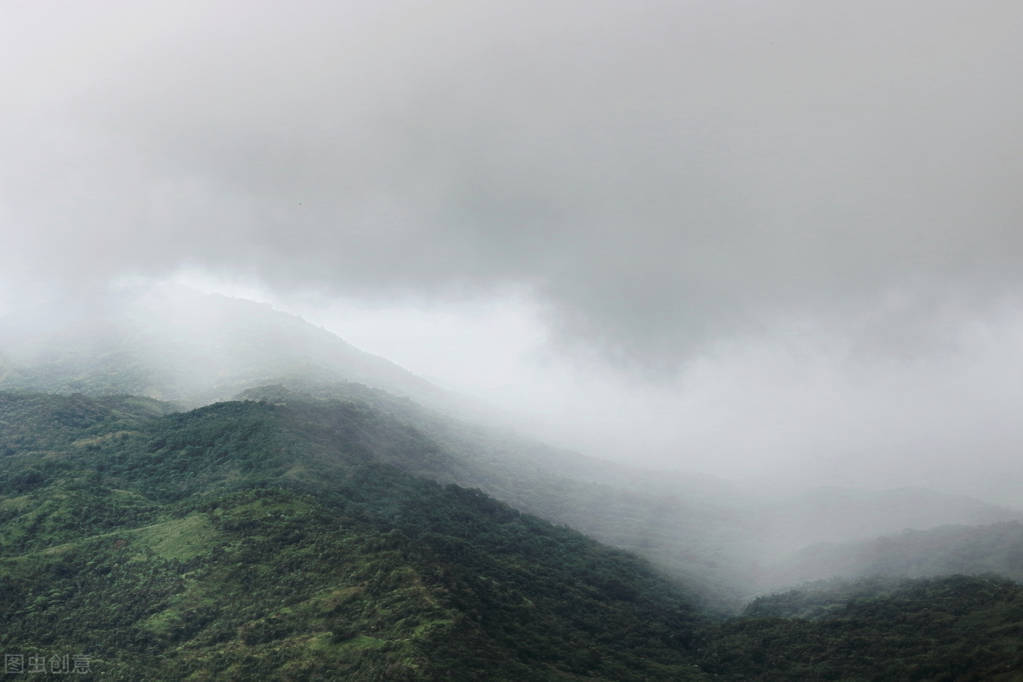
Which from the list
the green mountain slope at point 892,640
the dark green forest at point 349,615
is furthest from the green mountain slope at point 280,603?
the green mountain slope at point 892,640

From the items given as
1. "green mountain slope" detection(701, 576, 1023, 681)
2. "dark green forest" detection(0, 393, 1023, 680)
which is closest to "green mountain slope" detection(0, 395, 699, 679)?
"dark green forest" detection(0, 393, 1023, 680)

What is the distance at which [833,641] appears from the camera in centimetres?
16788

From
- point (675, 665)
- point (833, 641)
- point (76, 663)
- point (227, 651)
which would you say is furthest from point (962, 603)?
point (76, 663)

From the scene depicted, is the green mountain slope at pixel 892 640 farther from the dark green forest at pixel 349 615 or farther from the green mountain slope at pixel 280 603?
the green mountain slope at pixel 280 603

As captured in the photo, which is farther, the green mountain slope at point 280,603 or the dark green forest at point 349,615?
the dark green forest at point 349,615

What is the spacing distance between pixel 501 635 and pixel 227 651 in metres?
53.7

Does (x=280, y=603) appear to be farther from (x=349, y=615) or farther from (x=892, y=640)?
(x=892, y=640)

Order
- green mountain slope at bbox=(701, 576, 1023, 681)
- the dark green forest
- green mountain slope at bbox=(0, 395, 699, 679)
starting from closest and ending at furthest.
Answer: green mountain slope at bbox=(0, 395, 699, 679)
the dark green forest
green mountain slope at bbox=(701, 576, 1023, 681)

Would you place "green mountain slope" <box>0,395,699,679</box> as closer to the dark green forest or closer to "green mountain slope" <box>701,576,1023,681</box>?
the dark green forest

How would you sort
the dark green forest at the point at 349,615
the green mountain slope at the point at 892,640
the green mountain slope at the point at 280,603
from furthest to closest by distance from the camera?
the green mountain slope at the point at 892,640
the dark green forest at the point at 349,615
the green mountain slope at the point at 280,603

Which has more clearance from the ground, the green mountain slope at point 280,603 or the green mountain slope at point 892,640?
the green mountain slope at point 892,640

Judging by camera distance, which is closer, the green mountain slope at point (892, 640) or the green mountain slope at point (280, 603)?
the green mountain slope at point (280, 603)

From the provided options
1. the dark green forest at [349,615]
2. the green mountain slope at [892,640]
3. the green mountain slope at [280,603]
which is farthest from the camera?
the green mountain slope at [892,640]

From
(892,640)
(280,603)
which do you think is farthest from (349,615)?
(892,640)
